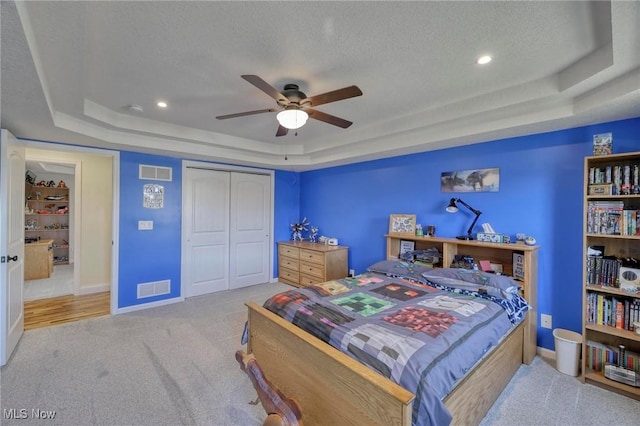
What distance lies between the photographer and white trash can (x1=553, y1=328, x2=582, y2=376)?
2.39 metres

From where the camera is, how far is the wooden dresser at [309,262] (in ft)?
14.5

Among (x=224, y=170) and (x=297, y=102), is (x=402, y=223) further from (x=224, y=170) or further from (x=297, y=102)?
(x=224, y=170)


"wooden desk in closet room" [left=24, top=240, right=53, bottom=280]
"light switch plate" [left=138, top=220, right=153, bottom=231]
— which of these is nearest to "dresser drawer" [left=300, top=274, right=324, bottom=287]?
"light switch plate" [left=138, top=220, right=153, bottom=231]

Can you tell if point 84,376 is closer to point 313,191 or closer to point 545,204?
point 313,191

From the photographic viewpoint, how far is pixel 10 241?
256cm

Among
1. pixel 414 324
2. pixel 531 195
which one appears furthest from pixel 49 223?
pixel 531 195

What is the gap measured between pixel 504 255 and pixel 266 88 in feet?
9.40

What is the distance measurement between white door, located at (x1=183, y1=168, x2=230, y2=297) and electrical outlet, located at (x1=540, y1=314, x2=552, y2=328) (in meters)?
4.37

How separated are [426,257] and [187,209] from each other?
3583mm

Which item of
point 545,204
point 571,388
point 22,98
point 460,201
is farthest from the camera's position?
point 460,201

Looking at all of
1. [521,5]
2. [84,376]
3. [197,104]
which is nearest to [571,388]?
[521,5]

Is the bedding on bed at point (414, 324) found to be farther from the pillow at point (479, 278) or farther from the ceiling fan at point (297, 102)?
the ceiling fan at point (297, 102)

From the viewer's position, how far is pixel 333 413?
1.50m

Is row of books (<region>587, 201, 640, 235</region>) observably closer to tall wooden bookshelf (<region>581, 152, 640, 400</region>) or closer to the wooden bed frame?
tall wooden bookshelf (<region>581, 152, 640, 400</region>)
